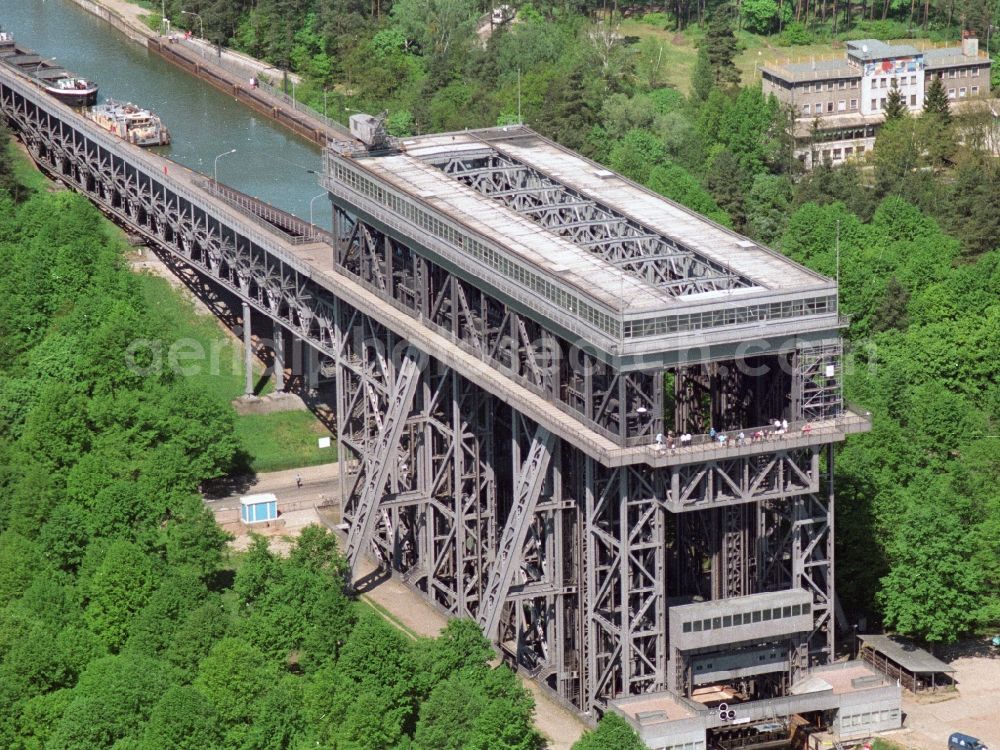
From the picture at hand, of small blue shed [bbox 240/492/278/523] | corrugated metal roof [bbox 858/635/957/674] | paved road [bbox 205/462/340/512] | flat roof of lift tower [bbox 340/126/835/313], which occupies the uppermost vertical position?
flat roof of lift tower [bbox 340/126/835/313]

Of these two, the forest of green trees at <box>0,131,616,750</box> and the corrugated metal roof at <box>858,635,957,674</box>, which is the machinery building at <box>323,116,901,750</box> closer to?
the corrugated metal roof at <box>858,635,957,674</box>

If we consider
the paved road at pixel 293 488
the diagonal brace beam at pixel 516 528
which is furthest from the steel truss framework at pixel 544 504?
the paved road at pixel 293 488

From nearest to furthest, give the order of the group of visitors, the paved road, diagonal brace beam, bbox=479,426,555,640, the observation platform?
the group of visitors < the observation platform < diagonal brace beam, bbox=479,426,555,640 < the paved road

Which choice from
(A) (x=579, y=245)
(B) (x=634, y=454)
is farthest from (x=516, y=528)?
(A) (x=579, y=245)

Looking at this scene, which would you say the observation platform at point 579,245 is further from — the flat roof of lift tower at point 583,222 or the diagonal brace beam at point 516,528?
the diagonal brace beam at point 516,528

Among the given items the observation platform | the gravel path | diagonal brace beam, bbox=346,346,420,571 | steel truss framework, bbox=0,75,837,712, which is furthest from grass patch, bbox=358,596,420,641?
the gravel path

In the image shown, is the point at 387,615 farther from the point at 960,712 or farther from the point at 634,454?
the point at 960,712

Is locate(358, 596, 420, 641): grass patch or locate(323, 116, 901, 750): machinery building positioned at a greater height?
locate(323, 116, 901, 750): machinery building
